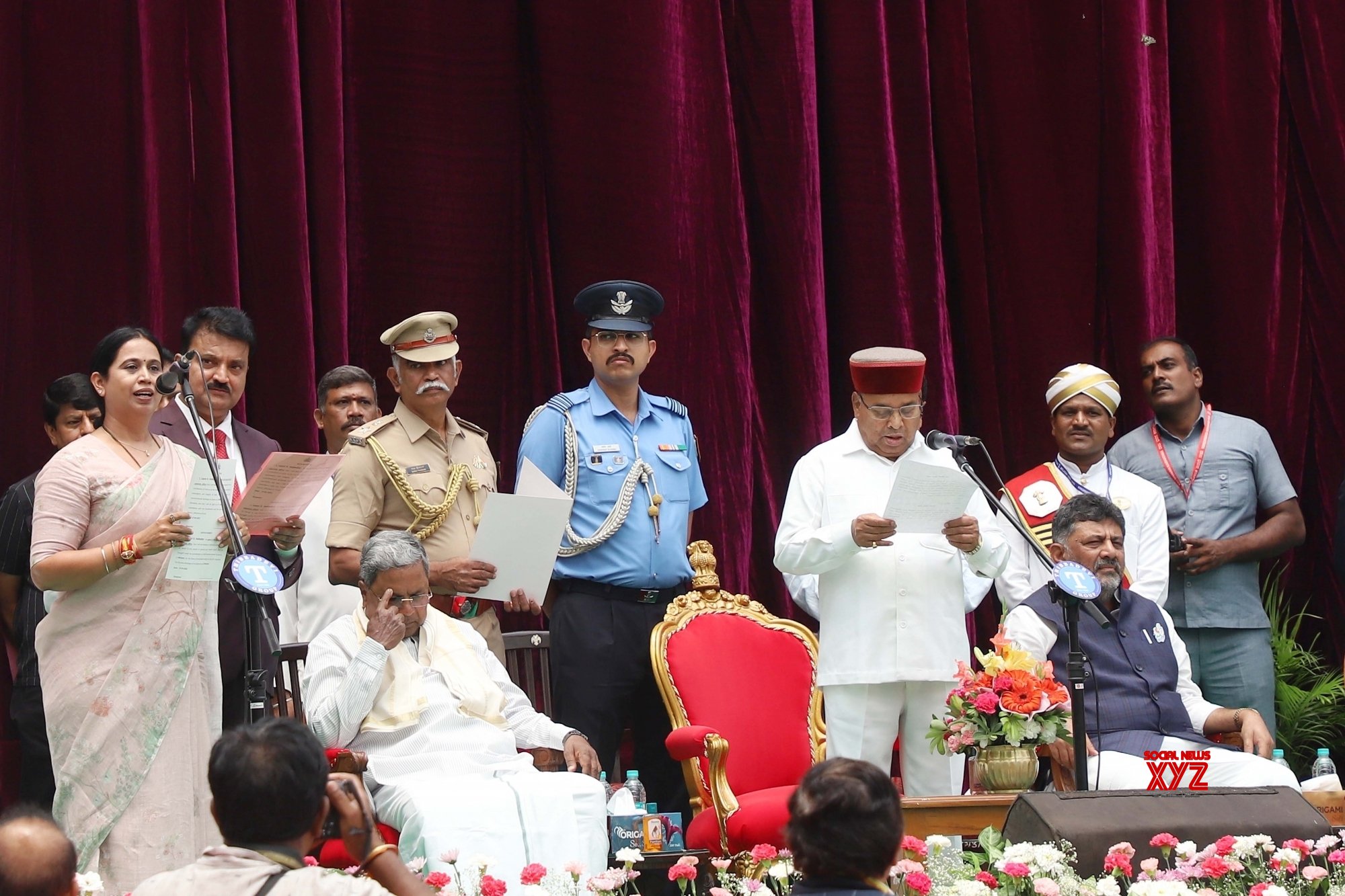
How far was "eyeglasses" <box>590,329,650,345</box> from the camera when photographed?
15.2 ft

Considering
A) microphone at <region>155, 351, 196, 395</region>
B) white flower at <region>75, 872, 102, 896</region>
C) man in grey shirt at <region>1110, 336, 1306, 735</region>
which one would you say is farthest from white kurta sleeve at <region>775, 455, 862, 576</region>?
white flower at <region>75, 872, 102, 896</region>

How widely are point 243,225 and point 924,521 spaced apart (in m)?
2.23

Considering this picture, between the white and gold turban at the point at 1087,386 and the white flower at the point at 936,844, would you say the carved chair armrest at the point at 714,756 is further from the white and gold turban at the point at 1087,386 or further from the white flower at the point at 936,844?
the white and gold turban at the point at 1087,386

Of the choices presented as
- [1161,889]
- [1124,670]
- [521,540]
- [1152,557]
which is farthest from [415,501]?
[1161,889]

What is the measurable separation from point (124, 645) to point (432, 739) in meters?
0.70

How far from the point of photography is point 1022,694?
3699mm

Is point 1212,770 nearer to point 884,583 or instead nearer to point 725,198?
point 884,583

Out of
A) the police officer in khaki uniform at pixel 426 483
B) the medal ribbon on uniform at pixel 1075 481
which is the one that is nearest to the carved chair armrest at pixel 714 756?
the police officer in khaki uniform at pixel 426 483

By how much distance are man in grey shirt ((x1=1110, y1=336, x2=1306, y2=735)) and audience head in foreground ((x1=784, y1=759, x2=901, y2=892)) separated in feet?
10.6

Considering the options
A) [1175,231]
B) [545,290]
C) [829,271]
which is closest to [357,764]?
[545,290]

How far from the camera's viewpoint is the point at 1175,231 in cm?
633

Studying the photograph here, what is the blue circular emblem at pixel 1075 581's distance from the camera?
3557 mm

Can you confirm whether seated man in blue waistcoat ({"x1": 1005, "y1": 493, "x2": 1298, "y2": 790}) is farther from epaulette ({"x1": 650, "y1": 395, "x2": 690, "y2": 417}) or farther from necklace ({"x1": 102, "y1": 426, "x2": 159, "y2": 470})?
necklace ({"x1": 102, "y1": 426, "x2": 159, "y2": 470})

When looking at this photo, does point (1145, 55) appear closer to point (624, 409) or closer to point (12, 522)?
point (624, 409)
